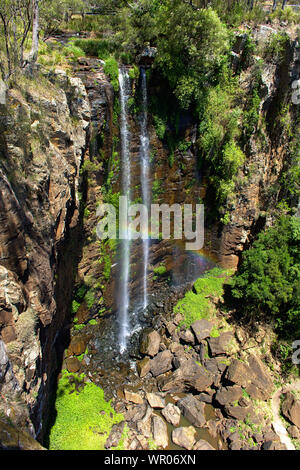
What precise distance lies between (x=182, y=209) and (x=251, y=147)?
5.18m

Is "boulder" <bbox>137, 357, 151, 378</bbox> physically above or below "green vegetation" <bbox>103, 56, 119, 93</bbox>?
below

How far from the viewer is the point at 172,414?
11.9 m

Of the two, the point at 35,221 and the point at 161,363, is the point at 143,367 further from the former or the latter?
the point at 35,221

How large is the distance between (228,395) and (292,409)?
8.31 feet

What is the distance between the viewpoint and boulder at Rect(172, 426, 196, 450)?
1100cm

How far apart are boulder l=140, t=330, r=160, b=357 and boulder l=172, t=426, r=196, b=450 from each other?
351 cm

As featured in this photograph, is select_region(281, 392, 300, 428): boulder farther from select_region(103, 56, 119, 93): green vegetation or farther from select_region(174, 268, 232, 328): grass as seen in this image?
select_region(103, 56, 119, 93): green vegetation

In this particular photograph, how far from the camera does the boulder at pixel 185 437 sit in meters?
11.0

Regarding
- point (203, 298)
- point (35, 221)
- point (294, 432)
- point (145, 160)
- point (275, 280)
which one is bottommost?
point (294, 432)

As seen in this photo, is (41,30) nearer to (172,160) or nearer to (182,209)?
(172,160)

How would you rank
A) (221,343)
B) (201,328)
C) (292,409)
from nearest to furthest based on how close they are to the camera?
(292,409) < (221,343) < (201,328)

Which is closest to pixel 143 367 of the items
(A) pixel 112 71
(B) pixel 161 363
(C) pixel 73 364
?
(B) pixel 161 363

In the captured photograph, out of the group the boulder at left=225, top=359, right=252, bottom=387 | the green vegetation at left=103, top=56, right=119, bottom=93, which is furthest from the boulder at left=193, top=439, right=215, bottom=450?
the green vegetation at left=103, top=56, right=119, bottom=93
